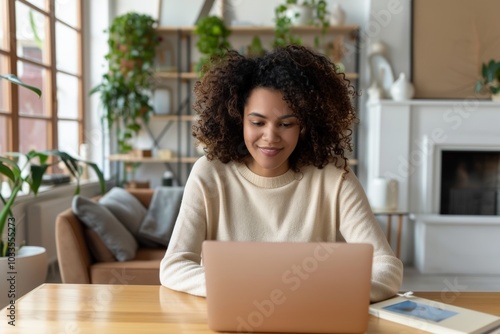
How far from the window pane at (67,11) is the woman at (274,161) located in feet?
11.3

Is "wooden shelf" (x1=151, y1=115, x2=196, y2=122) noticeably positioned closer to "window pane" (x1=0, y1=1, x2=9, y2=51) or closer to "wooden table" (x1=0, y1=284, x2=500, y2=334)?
"window pane" (x1=0, y1=1, x2=9, y2=51)

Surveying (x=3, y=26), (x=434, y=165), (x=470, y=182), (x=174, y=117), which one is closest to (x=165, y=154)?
(x=174, y=117)

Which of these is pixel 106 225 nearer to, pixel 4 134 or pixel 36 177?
pixel 36 177

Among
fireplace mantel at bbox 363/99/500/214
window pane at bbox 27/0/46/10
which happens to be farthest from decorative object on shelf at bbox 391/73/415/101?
window pane at bbox 27/0/46/10

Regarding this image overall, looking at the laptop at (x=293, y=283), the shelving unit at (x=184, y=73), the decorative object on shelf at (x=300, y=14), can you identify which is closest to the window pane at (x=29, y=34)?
the shelving unit at (x=184, y=73)

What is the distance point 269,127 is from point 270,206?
0.81 feet

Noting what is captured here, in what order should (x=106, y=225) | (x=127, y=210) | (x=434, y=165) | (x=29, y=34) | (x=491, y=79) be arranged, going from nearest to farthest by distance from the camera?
(x=106, y=225), (x=127, y=210), (x=29, y=34), (x=491, y=79), (x=434, y=165)

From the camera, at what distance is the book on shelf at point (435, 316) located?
3.43 feet

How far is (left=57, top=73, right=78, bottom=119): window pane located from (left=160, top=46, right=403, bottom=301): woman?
3.36m

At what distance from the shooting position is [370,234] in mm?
1423

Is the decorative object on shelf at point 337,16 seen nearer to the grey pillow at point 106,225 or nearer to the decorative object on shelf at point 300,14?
the decorative object on shelf at point 300,14

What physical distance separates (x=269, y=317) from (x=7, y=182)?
297 cm

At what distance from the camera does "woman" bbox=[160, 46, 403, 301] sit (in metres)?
1.42

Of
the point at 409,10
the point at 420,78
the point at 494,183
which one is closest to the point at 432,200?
the point at 494,183
